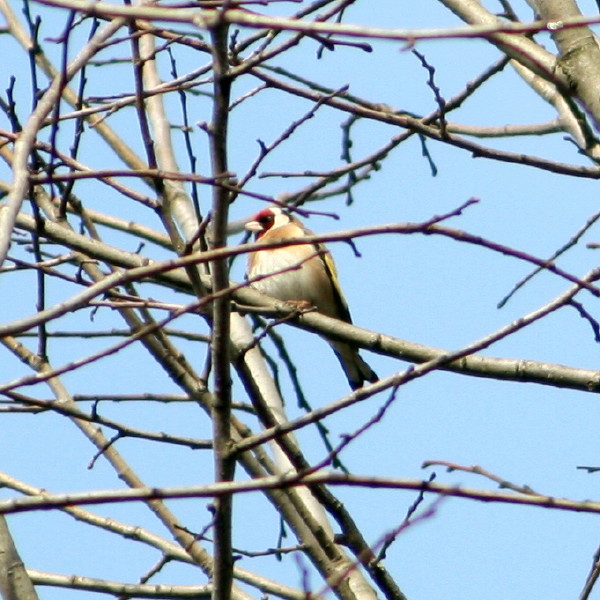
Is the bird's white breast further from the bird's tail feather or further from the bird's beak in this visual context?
the bird's tail feather

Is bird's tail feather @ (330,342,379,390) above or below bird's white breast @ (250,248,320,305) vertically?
below

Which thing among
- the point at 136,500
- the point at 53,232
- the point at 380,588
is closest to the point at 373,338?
the point at 380,588

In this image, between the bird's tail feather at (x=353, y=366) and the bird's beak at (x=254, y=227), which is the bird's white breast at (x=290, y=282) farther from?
the bird's tail feather at (x=353, y=366)

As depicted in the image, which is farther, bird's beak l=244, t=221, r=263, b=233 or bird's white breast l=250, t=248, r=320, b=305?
bird's white breast l=250, t=248, r=320, b=305

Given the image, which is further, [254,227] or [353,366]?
[353,366]

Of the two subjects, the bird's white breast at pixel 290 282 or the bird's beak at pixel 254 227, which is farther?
the bird's white breast at pixel 290 282

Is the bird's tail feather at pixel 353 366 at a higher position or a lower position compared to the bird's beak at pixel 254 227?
lower

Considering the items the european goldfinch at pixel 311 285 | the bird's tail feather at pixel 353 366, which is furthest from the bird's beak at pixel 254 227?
the bird's tail feather at pixel 353 366

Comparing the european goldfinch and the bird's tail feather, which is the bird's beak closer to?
the european goldfinch

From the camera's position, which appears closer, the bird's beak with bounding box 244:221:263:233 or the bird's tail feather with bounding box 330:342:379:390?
the bird's beak with bounding box 244:221:263:233

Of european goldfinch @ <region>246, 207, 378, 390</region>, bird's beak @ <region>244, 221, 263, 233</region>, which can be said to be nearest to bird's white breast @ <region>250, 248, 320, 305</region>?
european goldfinch @ <region>246, 207, 378, 390</region>

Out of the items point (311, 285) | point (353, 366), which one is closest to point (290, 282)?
point (311, 285)

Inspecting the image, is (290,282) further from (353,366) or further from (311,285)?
(353,366)

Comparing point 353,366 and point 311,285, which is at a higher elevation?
point 311,285
